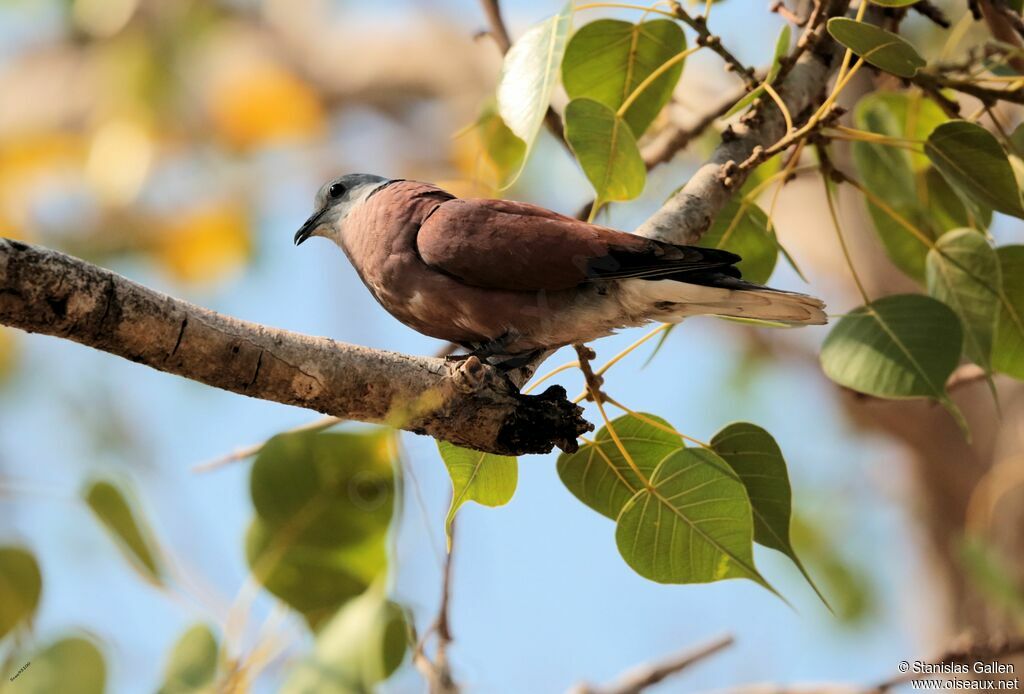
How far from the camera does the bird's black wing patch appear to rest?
216 centimetres

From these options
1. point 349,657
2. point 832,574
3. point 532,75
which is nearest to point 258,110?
point 832,574

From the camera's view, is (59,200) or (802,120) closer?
(802,120)

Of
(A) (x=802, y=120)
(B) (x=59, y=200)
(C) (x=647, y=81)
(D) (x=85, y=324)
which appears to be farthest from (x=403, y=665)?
(B) (x=59, y=200)

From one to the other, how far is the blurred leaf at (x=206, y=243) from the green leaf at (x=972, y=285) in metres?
4.03

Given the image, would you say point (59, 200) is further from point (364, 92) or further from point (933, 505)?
point (933, 505)

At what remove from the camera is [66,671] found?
161 centimetres

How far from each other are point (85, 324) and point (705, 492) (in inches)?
44.6

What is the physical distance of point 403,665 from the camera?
6.31 ft

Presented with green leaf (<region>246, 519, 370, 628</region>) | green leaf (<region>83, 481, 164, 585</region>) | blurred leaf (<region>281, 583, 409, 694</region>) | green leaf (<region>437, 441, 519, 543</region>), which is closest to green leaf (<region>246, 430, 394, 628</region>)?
green leaf (<region>246, 519, 370, 628</region>)

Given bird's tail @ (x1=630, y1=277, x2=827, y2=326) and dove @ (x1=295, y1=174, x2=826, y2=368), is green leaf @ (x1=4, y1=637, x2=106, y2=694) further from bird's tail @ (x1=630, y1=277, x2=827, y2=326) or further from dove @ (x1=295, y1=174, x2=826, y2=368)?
bird's tail @ (x1=630, y1=277, x2=827, y2=326)

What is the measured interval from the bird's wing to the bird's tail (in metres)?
0.03

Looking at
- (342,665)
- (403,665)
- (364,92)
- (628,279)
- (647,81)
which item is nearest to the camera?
(342,665)

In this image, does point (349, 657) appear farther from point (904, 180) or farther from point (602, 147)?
point (904, 180)

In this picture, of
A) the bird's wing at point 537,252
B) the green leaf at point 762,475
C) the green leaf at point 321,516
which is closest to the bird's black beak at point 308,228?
the bird's wing at point 537,252
